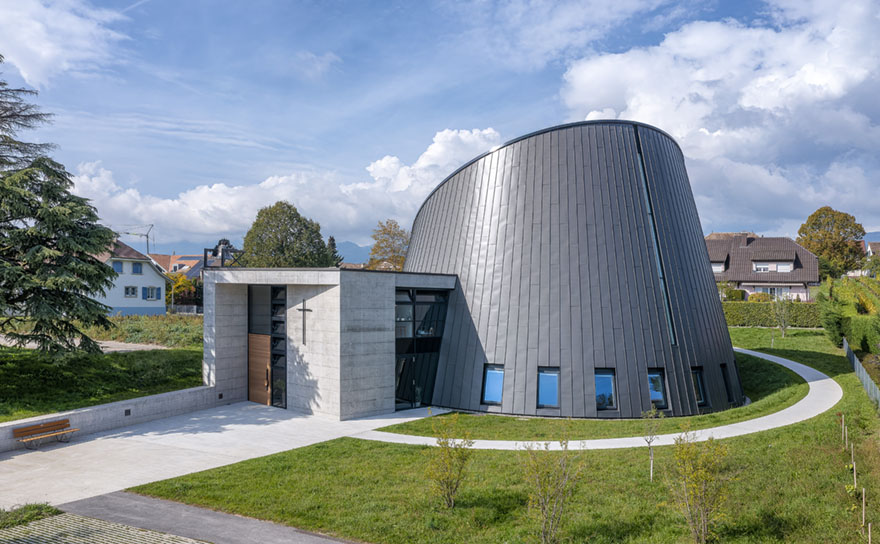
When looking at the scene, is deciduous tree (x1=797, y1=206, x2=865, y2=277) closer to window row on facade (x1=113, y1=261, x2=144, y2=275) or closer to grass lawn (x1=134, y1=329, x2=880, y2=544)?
grass lawn (x1=134, y1=329, x2=880, y2=544)

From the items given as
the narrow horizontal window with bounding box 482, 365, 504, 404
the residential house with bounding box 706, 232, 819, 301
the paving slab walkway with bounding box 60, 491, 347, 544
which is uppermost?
the residential house with bounding box 706, 232, 819, 301

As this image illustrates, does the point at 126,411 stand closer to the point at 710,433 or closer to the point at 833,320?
the point at 710,433

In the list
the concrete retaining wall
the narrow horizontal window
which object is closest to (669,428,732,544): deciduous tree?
the narrow horizontal window

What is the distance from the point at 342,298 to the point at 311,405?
4.02 m

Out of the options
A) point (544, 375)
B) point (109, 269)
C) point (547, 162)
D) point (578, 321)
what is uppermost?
point (547, 162)

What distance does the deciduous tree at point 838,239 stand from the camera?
2554 inches

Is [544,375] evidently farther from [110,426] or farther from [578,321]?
[110,426]

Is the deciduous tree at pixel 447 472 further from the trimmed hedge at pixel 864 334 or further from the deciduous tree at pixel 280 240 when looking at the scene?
the deciduous tree at pixel 280 240

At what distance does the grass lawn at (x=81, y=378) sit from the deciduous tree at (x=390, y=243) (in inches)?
1317

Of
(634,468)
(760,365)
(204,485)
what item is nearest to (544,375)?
(634,468)

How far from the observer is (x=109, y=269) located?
18.3 meters

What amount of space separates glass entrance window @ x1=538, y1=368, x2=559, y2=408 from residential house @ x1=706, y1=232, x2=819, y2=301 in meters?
39.2

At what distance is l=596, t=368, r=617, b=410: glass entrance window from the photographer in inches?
703

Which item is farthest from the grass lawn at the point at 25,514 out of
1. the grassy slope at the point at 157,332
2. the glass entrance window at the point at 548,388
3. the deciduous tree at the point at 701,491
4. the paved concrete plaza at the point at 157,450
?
the grassy slope at the point at 157,332
